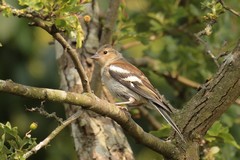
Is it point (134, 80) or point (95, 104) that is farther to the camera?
point (134, 80)

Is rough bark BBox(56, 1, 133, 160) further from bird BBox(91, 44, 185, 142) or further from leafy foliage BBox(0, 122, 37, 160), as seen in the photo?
leafy foliage BBox(0, 122, 37, 160)

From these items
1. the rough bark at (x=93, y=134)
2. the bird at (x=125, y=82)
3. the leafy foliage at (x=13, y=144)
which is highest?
the leafy foliage at (x=13, y=144)

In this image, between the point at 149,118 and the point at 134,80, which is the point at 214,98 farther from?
the point at 149,118

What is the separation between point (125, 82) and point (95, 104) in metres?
1.97

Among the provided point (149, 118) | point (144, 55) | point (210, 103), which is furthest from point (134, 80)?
point (144, 55)

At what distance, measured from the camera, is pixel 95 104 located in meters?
4.61

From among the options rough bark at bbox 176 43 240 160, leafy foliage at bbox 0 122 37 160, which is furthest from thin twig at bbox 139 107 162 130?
leafy foliage at bbox 0 122 37 160

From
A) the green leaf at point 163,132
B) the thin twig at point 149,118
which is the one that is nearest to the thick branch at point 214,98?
the green leaf at point 163,132

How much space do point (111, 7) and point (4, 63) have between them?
2.42m

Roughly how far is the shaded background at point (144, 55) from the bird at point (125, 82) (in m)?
0.75

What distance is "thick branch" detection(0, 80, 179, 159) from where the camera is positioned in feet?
13.4

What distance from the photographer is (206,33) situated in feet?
17.5

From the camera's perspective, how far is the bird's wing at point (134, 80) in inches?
244

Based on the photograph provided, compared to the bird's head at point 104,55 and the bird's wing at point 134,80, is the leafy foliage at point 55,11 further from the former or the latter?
the bird's head at point 104,55
